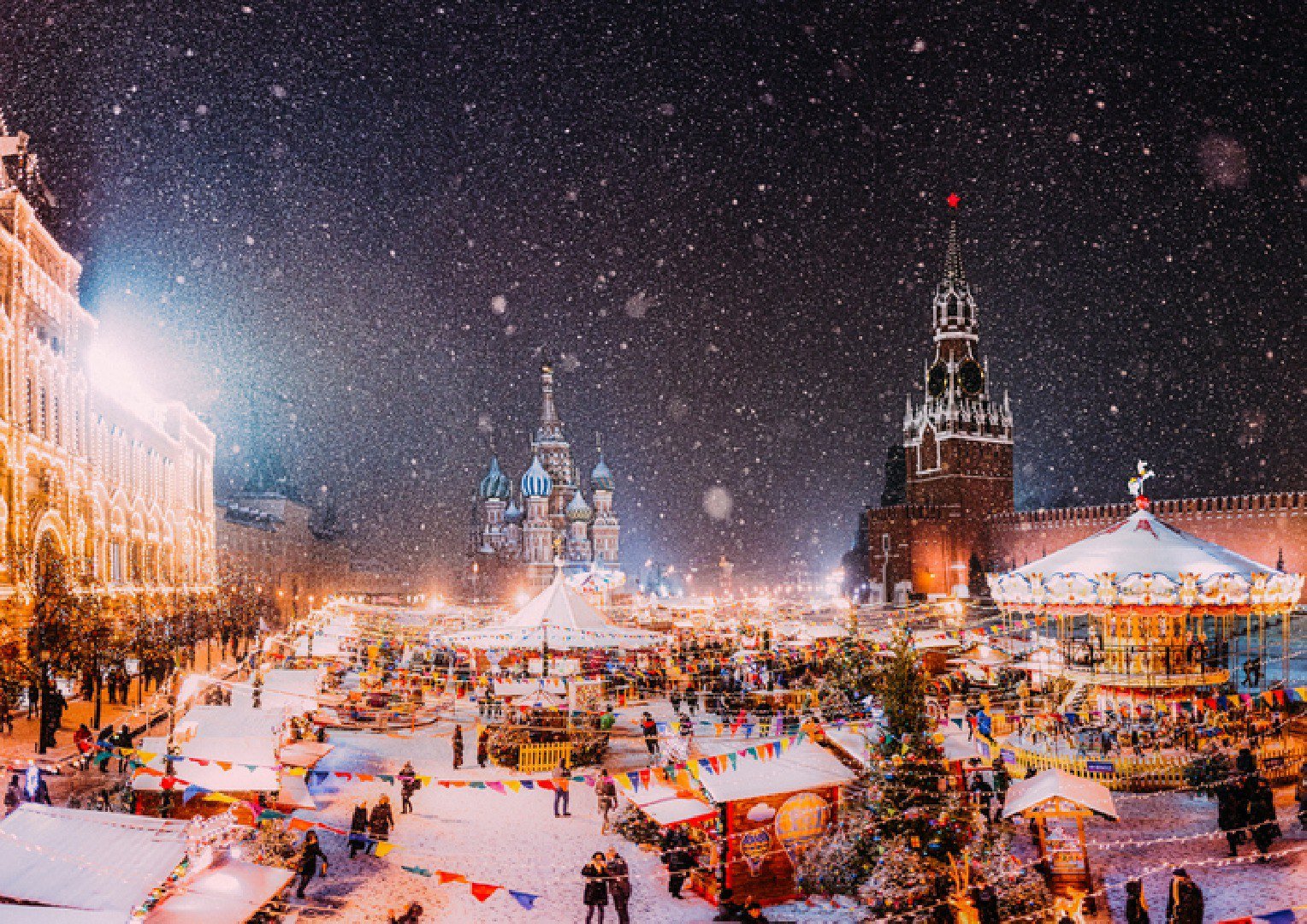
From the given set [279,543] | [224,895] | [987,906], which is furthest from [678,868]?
[279,543]

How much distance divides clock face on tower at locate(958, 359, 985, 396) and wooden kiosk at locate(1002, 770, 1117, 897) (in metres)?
67.3

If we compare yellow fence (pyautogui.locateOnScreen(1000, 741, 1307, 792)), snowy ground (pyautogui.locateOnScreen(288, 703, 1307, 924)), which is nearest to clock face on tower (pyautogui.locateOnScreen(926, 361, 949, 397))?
yellow fence (pyautogui.locateOnScreen(1000, 741, 1307, 792))

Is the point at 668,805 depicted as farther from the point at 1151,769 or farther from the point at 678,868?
the point at 1151,769

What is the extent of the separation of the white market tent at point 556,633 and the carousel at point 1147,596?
7.97 metres

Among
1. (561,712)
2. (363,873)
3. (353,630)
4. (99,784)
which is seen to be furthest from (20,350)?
(363,873)

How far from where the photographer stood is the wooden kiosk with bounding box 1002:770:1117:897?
36.1 feet

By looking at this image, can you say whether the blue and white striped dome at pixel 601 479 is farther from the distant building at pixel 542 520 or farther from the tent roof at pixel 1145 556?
the tent roof at pixel 1145 556

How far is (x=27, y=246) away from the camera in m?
28.1

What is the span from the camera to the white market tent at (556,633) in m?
20.9

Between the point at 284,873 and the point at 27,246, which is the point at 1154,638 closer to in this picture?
the point at 284,873

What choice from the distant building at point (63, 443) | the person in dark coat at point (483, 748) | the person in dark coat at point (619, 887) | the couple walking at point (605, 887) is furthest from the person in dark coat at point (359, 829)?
the distant building at point (63, 443)

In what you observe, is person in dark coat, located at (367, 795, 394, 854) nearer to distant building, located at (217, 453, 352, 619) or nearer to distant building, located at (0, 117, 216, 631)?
distant building, located at (0, 117, 216, 631)

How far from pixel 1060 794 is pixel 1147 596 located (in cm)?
842

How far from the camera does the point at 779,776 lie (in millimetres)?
11375
